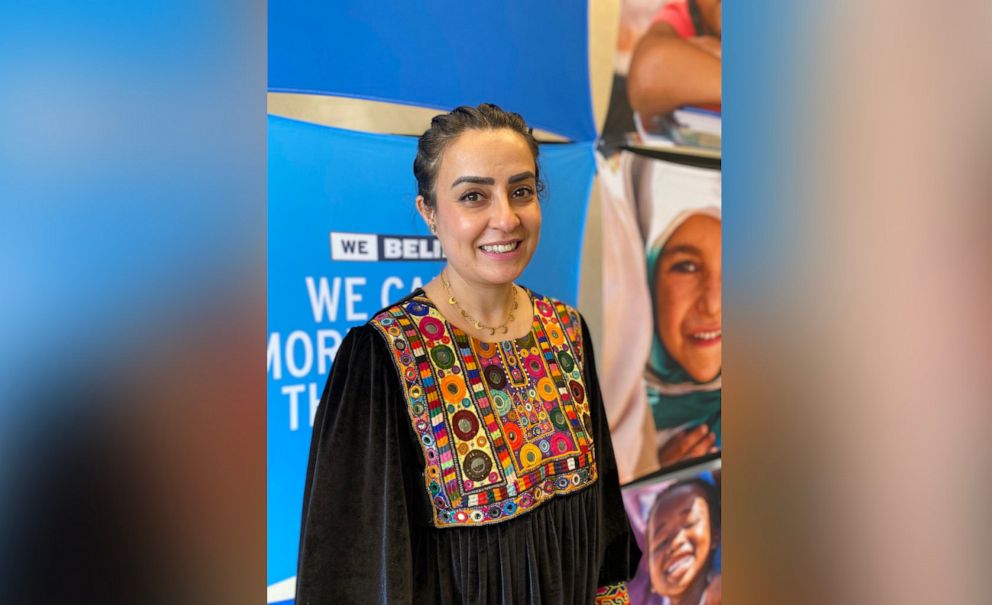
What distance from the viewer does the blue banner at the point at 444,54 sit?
1.54m

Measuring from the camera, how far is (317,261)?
1599 millimetres

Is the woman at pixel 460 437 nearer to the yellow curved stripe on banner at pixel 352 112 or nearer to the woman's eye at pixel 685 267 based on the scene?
the yellow curved stripe on banner at pixel 352 112

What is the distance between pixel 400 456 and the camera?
1110mm

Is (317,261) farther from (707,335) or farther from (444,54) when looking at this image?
(707,335)

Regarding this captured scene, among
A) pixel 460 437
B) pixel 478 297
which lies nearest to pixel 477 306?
pixel 478 297

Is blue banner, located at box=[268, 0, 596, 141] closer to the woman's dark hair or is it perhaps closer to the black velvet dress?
A: the woman's dark hair

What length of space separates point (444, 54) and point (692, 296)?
3.57 ft

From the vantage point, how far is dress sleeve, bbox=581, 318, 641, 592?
1377 millimetres
